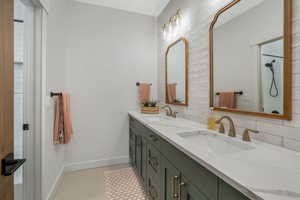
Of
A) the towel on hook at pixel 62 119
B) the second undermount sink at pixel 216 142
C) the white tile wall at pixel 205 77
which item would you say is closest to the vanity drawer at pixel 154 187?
the second undermount sink at pixel 216 142

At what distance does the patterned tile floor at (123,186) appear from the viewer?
1.83m

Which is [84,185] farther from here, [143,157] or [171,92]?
[171,92]

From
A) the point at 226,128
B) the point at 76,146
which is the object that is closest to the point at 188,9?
the point at 226,128

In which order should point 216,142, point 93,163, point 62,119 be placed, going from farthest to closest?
point 93,163
point 62,119
point 216,142

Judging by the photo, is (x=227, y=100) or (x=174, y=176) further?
(x=227, y=100)

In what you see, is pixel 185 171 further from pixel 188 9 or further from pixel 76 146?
pixel 76 146

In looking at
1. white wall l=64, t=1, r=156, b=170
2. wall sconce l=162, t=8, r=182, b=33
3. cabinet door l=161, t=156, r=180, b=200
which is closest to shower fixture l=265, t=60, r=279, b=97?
cabinet door l=161, t=156, r=180, b=200

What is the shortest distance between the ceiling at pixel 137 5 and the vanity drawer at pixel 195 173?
7.85 feet

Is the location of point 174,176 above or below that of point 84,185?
above

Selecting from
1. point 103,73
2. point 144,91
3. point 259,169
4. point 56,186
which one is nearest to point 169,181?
Result: point 259,169

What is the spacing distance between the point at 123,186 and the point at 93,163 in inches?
32.0

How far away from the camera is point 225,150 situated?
1132mm

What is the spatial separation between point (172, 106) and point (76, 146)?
1.71 m

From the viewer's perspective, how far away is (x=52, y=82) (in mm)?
1776
